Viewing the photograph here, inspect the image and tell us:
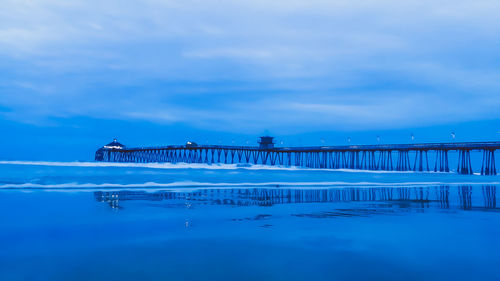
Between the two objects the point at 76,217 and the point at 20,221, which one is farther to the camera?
the point at 76,217

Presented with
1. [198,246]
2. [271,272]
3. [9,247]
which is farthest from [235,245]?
[9,247]

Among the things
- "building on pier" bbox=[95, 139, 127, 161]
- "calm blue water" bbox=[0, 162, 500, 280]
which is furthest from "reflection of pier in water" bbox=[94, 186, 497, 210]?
"building on pier" bbox=[95, 139, 127, 161]

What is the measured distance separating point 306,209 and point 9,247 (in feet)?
21.2

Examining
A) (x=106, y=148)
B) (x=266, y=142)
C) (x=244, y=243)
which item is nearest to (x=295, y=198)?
(x=244, y=243)

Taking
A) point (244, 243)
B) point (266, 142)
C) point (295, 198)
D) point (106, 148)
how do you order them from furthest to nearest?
1. point (106, 148)
2. point (266, 142)
3. point (295, 198)
4. point (244, 243)

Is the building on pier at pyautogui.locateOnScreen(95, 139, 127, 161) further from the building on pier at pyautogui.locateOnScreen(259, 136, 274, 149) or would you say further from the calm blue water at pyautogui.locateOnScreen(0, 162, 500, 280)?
the calm blue water at pyautogui.locateOnScreen(0, 162, 500, 280)

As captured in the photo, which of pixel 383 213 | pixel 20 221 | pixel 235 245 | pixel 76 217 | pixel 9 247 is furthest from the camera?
pixel 383 213

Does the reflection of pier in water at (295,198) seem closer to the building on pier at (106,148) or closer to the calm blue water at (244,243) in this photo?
the calm blue water at (244,243)

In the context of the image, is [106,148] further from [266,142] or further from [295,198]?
[295,198]

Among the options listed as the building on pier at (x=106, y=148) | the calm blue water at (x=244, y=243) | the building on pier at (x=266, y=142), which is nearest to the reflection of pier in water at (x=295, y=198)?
the calm blue water at (x=244, y=243)

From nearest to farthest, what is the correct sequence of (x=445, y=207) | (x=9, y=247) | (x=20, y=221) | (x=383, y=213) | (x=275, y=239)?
(x=9, y=247)
(x=275, y=239)
(x=20, y=221)
(x=383, y=213)
(x=445, y=207)

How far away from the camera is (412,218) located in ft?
27.4

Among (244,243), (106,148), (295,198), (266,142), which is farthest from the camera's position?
(106,148)

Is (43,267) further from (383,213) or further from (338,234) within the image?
(383,213)
